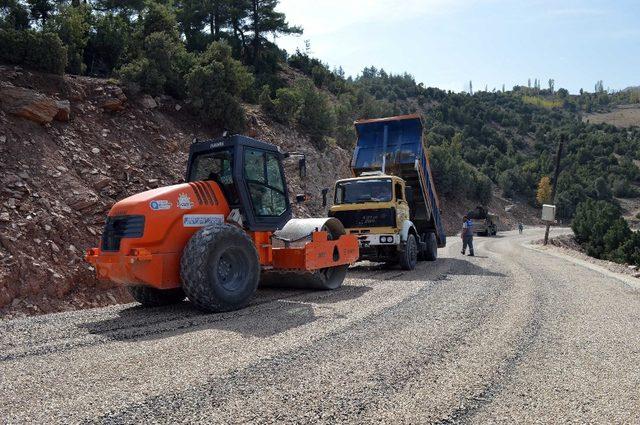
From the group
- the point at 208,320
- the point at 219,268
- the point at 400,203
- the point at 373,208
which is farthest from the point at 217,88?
the point at 208,320

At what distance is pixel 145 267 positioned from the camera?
22.5 ft

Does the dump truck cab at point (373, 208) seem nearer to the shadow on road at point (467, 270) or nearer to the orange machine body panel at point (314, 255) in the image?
the shadow on road at point (467, 270)

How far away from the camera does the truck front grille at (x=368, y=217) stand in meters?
13.2

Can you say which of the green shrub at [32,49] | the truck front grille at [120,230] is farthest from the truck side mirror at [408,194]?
the green shrub at [32,49]

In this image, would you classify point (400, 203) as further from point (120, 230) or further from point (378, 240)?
point (120, 230)

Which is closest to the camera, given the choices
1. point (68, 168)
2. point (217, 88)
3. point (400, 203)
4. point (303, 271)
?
point (303, 271)

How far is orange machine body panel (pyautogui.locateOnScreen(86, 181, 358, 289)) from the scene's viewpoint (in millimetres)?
6859

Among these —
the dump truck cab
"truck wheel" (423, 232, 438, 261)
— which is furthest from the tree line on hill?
"truck wheel" (423, 232, 438, 261)

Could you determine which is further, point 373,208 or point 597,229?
point 597,229

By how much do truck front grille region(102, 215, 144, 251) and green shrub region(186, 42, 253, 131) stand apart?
1289 centimetres

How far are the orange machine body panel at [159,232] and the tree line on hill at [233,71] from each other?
33.5 feet

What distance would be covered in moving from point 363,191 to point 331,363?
908 cm

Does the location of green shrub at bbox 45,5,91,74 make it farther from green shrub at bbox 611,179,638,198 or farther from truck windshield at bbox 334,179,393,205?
green shrub at bbox 611,179,638,198

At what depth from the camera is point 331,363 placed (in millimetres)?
4934
